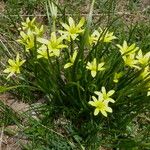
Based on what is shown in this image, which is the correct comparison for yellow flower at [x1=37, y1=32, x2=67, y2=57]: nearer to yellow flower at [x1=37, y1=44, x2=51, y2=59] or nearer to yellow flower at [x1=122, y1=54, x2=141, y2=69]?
yellow flower at [x1=37, y1=44, x2=51, y2=59]

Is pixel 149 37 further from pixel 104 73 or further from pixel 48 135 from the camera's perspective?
pixel 48 135

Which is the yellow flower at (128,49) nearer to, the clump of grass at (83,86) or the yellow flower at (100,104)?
the clump of grass at (83,86)

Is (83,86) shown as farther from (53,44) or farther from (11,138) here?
(11,138)

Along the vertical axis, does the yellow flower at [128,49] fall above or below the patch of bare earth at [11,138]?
above

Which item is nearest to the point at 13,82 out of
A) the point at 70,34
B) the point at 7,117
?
the point at 7,117

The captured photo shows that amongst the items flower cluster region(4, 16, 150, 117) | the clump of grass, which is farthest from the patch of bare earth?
flower cluster region(4, 16, 150, 117)

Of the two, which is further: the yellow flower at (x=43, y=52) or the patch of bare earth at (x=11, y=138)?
the patch of bare earth at (x=11, y=138)

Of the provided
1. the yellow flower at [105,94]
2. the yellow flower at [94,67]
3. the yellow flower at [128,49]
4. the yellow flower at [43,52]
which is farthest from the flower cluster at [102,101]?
the yellow flower at [43,52]

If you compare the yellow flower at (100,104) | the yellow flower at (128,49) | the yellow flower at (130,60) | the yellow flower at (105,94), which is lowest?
the yellow flower at (100,104)

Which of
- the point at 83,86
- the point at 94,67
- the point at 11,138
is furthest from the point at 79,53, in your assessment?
the point at 11,138
